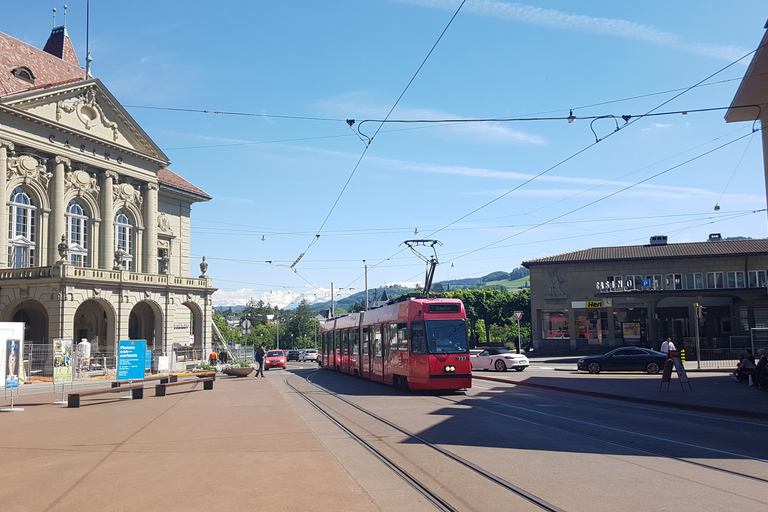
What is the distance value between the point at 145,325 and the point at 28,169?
14.7 metres

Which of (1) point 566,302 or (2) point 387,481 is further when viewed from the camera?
(1) point 566,302

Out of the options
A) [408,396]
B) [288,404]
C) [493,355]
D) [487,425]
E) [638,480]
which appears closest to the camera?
[638,480]

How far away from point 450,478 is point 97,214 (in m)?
41.6

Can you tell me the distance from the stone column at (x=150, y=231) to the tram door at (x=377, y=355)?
26.4m

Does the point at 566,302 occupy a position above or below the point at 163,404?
above

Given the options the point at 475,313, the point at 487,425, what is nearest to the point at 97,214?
the point at 487,425

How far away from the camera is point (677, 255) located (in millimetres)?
55531

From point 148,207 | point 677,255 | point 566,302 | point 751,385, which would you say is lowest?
point 751,385

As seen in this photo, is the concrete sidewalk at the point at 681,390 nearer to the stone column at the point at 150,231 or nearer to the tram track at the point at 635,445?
the tram track at the point at 635,445

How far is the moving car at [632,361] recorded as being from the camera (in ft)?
101

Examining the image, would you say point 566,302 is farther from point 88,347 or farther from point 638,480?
point 638,480

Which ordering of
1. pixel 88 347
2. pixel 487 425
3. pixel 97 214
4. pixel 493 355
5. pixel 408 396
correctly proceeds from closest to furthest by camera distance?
pixel 487 425 → pixel 408 396 → pixel 88 347 → pixel 493 355 → pixel 97 214

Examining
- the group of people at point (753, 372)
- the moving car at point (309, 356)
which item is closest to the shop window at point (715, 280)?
the group of people at point (753, 372)

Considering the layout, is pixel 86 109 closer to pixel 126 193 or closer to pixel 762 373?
pixel 126 193
